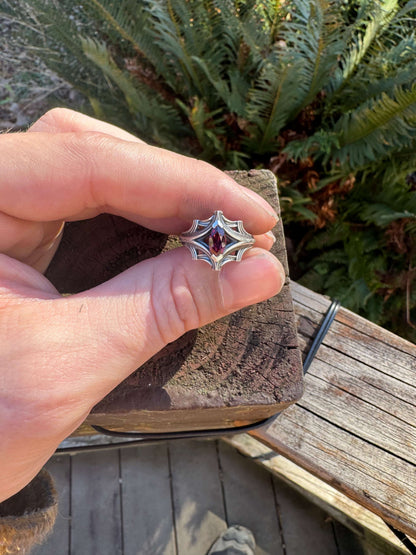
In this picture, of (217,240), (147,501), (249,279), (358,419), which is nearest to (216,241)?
(217,240)

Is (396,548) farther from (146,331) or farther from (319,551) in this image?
(146,331)

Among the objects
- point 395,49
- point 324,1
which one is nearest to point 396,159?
point 395,49

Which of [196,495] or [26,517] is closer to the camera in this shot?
[26,517]

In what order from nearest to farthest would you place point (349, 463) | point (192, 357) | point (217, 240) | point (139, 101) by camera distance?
point (217, 240) < point (192, 357) < point (349, 463) < point (139, 101)

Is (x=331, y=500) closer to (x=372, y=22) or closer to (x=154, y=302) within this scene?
(x=154, y=302)

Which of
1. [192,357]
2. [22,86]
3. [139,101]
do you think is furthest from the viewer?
[22,86]

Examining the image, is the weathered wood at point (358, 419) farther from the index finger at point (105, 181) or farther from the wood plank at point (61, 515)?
the wood plank at point (61, 515)
